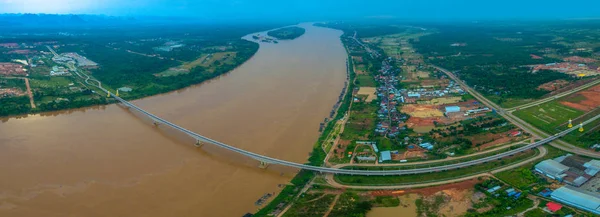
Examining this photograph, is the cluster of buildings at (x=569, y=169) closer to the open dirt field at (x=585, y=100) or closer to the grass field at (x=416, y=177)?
the grass field at (x=416, y=177)

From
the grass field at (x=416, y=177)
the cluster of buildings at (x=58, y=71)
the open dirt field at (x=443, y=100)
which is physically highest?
the cluster of buildings at (x=58, y=71)

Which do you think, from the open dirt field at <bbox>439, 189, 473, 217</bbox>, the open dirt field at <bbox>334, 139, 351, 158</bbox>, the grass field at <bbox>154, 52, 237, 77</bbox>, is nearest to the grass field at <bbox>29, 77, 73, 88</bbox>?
the grass field at <bbox>154, 52, 237, 77</bbox>

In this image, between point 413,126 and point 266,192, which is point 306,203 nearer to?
point 266,192

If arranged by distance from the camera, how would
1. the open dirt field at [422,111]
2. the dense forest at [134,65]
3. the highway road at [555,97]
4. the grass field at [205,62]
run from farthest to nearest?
the grass field at [205,62], the dense forest at [134,65], the highway road at [555,97], the open dirt field at [422,111]

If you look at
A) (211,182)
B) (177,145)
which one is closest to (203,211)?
(211,182)

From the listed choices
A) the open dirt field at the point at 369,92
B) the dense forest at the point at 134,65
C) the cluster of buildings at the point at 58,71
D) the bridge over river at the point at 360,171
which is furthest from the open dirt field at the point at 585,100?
the cluster of buildings at the point at 58,71

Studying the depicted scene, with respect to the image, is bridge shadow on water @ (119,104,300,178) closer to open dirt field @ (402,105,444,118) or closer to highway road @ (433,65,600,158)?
open dirt field @ (402,105,444,118)
